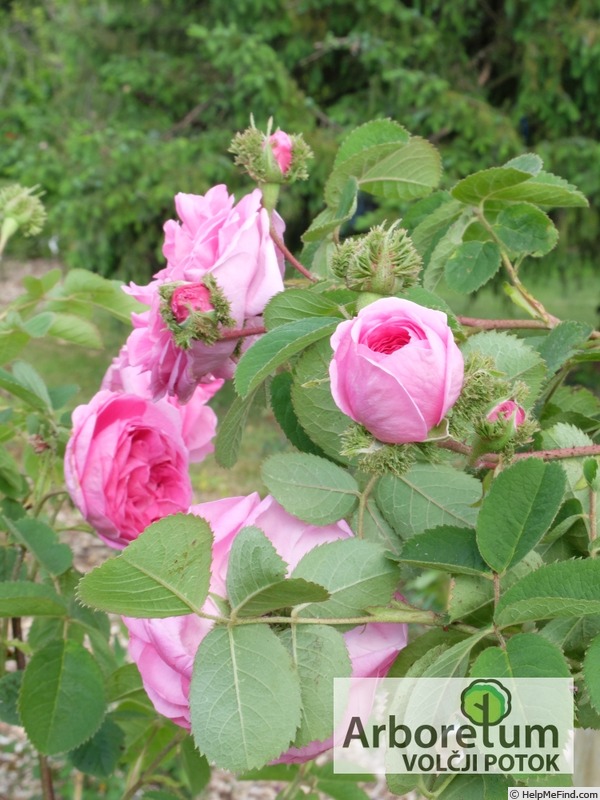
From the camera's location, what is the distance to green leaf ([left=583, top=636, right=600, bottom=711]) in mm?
356

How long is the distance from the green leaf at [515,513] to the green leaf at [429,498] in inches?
1.9

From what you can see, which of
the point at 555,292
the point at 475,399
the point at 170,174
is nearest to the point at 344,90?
the point at 170,174

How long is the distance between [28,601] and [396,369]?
35 centimetres

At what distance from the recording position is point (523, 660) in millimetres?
361

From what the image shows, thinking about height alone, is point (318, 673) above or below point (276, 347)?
below

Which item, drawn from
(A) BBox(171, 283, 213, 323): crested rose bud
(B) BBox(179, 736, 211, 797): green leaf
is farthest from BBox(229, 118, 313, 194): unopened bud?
(B) BBox(179, 736, 211, 797): green leaf

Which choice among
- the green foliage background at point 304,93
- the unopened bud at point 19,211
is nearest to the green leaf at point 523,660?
the unopened bud at point 19,211

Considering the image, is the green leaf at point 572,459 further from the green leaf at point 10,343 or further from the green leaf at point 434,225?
the green leaf at point 10,343

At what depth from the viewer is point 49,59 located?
23.4ft

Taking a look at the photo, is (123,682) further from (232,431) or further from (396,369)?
(396,369)

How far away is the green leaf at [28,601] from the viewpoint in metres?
0.56

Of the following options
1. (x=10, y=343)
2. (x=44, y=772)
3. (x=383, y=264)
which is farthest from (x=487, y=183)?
(x=44, y=772)

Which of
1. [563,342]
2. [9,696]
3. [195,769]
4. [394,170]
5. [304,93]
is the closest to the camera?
[563,342]
